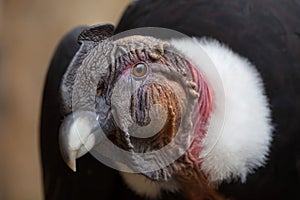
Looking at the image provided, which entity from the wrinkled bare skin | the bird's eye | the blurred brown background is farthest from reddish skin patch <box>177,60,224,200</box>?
the blurred brown background

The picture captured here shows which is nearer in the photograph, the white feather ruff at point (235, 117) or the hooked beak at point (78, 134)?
the hooked beak at point (78, 134)

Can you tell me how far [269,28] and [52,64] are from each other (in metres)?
0.89

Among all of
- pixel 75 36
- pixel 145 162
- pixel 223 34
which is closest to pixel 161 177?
pixel 145 162

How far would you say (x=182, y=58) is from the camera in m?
2.06

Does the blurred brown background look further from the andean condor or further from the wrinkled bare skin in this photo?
the wrinkled bare skin

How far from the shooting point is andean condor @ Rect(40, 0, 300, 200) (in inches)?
76.5

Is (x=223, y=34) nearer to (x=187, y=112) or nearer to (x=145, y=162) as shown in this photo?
(x=187, y=112)

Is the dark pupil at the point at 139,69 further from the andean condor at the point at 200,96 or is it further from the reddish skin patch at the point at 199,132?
the reddish skin patch at the point at 199,132

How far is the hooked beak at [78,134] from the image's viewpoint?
73.4 inches

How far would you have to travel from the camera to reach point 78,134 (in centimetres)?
187

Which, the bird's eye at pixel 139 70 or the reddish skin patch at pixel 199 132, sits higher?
the bird's eye at pixel 139 70

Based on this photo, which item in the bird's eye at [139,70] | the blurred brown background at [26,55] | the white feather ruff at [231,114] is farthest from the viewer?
the blurred brown background at [26,55]

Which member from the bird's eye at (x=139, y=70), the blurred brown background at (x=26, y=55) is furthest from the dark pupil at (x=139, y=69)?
the blurred brown background at (x=26, y=55)

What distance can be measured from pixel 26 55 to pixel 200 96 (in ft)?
6.20
